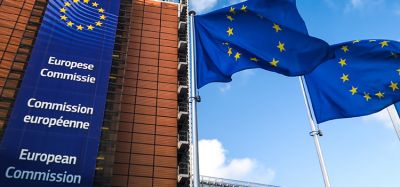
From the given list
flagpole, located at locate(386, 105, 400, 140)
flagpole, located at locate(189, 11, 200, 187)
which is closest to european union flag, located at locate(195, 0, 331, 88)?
flagpole, located at locate(189, 11, 200, 187)

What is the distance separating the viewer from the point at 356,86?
14.2 m

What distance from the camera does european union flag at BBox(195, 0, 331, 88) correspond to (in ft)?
41.8

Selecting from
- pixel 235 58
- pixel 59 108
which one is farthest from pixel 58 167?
pixel 235 58

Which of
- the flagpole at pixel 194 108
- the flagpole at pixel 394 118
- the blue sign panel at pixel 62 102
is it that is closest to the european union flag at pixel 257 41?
the flagpole at pixel 194 108

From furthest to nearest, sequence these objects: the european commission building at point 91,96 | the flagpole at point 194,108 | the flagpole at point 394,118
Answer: the european commission building at point 91,96 < the flagpole at point 394,118 < the flagpole at point 194,108

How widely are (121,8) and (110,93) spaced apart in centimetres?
1242

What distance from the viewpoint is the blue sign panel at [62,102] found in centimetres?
2594

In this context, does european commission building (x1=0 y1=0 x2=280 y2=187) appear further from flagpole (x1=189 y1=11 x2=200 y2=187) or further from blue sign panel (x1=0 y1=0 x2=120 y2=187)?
flagpole (x1=189 y1=11 x2=200 y2=187)

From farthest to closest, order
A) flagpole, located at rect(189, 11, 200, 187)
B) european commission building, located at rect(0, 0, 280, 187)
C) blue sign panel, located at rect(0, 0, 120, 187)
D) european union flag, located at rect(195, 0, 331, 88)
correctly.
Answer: european commission building, located at rect(0, 0, 280, 187)
blue sign panel, located at rect(0, 0, 120, 187)
european union flag, located at rect(195, 0, 331, 88)
flagpole, located at rect(189, 11, 200, 187)

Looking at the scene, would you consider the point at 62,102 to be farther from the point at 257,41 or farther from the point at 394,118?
the point at 394,118

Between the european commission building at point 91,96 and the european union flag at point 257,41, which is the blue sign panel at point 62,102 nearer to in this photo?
the european commission building at point 91,96

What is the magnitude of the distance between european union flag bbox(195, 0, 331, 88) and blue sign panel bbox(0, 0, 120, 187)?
17.8 meters

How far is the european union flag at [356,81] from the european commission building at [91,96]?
61.5 ft

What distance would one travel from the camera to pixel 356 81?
46.9ft
